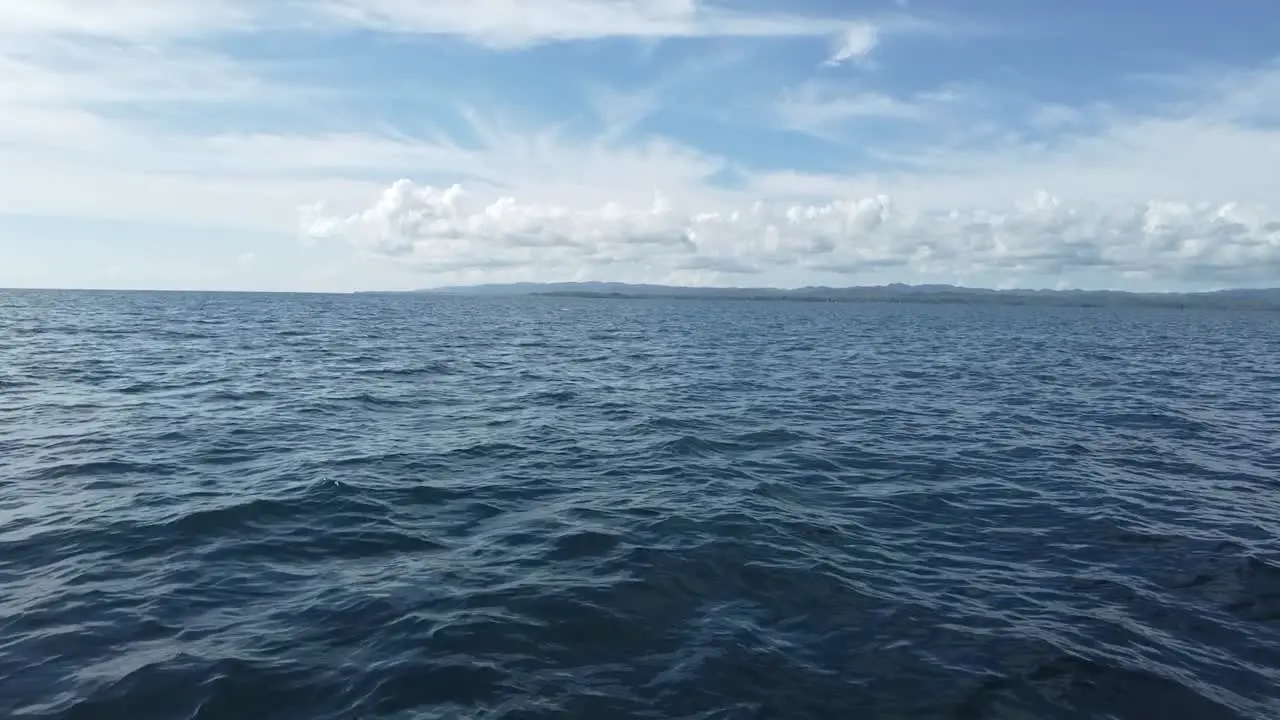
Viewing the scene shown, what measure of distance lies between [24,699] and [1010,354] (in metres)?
69.5

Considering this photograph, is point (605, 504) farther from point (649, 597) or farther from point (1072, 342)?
point (1072, 342)

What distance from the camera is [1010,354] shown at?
65812 mm

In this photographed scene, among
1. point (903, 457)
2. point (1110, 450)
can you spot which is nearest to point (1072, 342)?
point (1110, 450)

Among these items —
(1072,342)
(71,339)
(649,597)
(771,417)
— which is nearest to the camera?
(649,597)

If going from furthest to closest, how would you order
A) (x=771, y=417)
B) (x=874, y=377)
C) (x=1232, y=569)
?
(x=874, y=377)
(x=771, y=417)
(x=1232, y=569)

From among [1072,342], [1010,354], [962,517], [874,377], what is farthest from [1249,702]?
[1072,342]

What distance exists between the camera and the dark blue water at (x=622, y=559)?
1073 cm

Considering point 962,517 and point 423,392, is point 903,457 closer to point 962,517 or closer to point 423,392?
point 962,517

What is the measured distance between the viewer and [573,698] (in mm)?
10422

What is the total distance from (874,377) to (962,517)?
28739mm

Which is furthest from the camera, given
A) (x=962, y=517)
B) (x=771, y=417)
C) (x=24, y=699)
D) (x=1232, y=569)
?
(x=771, y=417)

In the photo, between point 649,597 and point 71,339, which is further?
point 71,339

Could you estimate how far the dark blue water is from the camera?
35.2 ft

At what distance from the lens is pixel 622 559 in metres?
15.2
